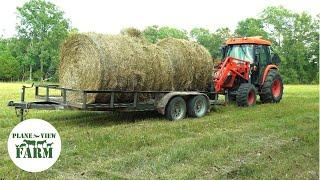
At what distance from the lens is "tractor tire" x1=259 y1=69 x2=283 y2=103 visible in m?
15.2

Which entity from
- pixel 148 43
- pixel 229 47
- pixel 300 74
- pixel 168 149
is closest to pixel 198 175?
pixel 168 149

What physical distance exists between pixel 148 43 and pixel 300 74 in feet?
174

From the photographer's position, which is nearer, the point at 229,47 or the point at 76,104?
the point at 76,104

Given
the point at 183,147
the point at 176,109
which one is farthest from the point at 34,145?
the point at 176,109

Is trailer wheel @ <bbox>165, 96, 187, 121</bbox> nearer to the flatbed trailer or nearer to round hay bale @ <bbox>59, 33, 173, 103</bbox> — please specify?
the flatbed trailer

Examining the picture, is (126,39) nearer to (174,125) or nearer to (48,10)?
(174,125)

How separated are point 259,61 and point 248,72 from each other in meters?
0.78

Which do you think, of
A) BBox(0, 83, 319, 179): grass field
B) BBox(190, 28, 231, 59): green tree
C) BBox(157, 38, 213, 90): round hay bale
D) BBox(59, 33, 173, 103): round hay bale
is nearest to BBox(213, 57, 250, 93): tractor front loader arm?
BBox(157, 38, 213, 90): round hay bale

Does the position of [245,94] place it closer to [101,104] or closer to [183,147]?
[101,104]

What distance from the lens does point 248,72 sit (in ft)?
48.4

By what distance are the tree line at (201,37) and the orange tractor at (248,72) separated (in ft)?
143

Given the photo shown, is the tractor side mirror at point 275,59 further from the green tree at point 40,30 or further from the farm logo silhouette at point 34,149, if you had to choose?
the green tree at point 40,30

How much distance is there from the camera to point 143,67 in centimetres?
1084

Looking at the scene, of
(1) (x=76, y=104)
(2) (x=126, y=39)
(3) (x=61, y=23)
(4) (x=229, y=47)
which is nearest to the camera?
(1) (x=76, y=104)
